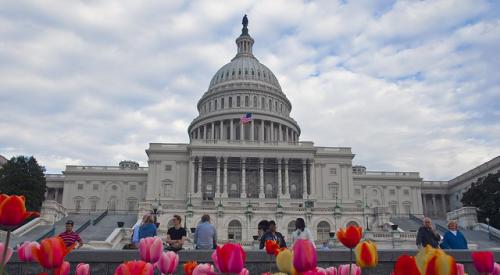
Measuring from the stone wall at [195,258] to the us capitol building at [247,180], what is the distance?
143 feet

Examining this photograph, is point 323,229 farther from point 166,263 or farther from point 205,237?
point 166,263

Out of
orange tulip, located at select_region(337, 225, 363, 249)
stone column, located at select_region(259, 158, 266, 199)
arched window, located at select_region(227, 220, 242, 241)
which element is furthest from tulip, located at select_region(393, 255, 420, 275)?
stone column, located at select_region(259, 158, 266, 199)

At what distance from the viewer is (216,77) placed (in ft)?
381

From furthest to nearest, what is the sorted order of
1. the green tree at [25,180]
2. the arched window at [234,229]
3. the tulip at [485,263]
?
the green tree at [25,180]
the arched window at [234,229]
the tulip at [485,263]

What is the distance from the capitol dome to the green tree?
112 ft

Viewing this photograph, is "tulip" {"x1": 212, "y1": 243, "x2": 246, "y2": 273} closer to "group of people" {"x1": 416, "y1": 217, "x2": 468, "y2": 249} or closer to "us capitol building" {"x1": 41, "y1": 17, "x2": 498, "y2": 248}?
"group of people" {"x1": 416, "y1": 217, "x2": 468, "y2": 249}

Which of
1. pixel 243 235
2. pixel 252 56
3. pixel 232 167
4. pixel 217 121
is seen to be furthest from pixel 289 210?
pixel 252 56

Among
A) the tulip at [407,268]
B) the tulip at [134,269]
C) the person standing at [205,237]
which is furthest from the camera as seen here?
the person standing at [205,237]

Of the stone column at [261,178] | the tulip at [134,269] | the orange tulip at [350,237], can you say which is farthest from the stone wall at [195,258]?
the stone column at [261,178]

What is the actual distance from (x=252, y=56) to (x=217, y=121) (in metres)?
29.6

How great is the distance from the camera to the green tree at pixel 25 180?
6669 cm

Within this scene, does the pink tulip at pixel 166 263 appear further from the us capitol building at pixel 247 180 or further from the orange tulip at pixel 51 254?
the us capitol building at pixel 247 180

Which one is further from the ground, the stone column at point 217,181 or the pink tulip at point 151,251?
the stone column at point 217,181

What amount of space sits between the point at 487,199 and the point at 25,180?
66295 mm
